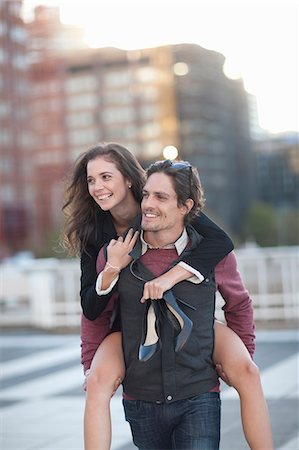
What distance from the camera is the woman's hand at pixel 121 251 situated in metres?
3.00

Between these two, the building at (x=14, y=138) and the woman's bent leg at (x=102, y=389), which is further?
the building at (x=14, y=138)

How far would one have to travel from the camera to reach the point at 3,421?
728 cm

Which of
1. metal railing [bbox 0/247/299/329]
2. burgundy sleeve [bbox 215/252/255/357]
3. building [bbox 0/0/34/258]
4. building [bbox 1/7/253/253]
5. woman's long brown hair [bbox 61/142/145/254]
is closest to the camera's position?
burgundy sleeve [bbox 215/252/255/357]

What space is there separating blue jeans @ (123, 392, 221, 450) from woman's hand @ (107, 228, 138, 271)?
1.53ft

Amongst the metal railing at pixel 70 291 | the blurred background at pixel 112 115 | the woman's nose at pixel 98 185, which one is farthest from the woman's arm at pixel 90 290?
the blurred background at pixel 112 115

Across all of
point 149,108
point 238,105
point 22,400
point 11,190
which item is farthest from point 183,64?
point 22,400

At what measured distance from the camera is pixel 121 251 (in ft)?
9.87

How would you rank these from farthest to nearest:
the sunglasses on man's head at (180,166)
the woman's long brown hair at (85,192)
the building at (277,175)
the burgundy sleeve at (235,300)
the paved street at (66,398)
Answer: the building at (277,175)
the paved street at (66,398)
the woman's long brown hair at (85,192)
the burgundy sleeve at (235,300)
the sunglasses on man's head at (180,166)

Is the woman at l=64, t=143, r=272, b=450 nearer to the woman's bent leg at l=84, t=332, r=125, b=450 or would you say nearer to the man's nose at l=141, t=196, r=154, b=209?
the woman's bent leg at l=84, t=332, r=125, b=450

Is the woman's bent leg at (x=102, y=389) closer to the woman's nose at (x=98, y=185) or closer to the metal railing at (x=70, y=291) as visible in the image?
the woman's nose at (x=98, y=185)

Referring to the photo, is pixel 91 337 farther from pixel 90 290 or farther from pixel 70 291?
pixel 70 291

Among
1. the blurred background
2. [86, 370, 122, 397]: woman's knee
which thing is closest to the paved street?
[86, 370, 122, 397]: woman's knee

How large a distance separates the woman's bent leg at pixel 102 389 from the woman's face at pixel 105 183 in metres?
0.44

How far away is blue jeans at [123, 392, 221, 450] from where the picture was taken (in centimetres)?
301
